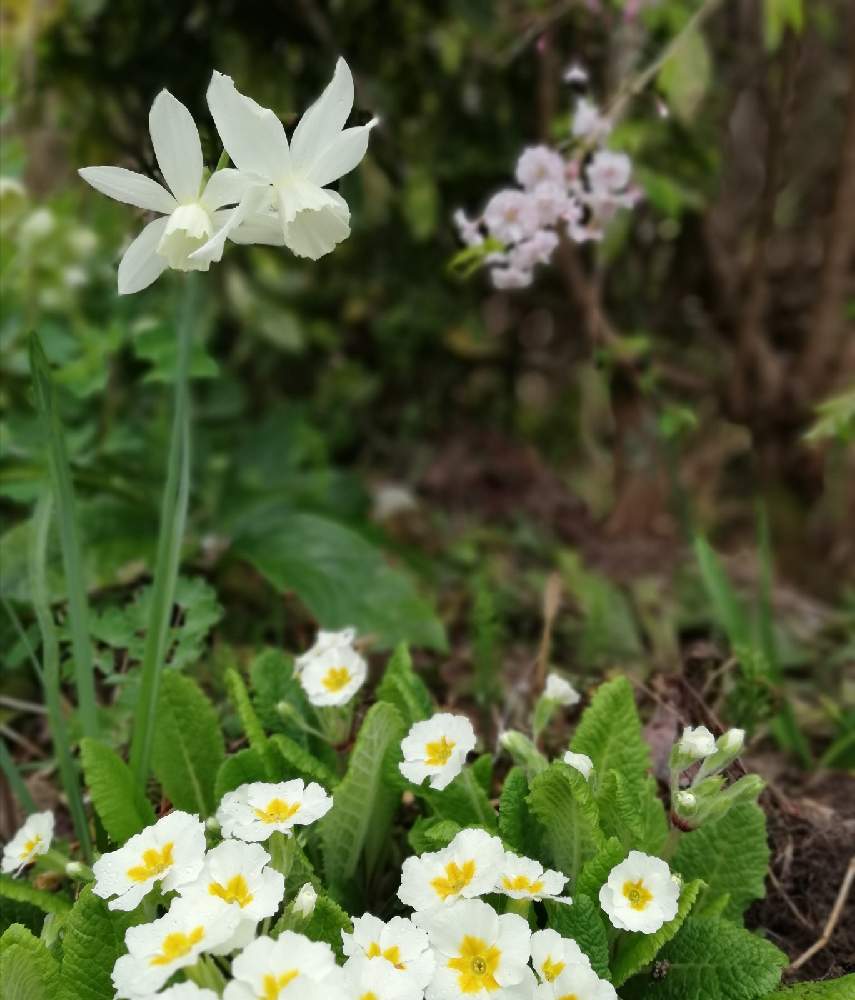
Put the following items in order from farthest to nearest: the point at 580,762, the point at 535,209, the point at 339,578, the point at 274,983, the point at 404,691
Answer: the point at 339,578 → the point at 535,209 → the point at 404,691 → the point at 580,762 → the point at 274,983

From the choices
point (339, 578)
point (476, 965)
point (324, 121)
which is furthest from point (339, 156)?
point (339, 578)

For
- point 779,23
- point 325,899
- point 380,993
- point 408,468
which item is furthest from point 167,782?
point 408,468

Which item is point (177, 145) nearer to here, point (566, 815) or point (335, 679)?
point (335, 679)

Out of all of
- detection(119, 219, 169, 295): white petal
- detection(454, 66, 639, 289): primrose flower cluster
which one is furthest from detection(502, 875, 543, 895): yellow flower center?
detection(454, 66, 639, 289): primrose flower cluster

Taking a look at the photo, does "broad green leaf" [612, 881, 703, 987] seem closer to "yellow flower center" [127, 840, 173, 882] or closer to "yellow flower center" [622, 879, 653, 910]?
"yellow flower center" [622, 879, 653, 910]

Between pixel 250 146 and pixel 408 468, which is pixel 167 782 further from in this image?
pixel 408 468

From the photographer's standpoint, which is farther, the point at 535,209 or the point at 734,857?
the point at 535,209

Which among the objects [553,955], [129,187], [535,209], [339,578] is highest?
[129,187]

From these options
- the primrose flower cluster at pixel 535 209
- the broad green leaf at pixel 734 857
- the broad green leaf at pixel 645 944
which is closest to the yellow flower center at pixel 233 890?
the broad green leaf at pixel 645 944
